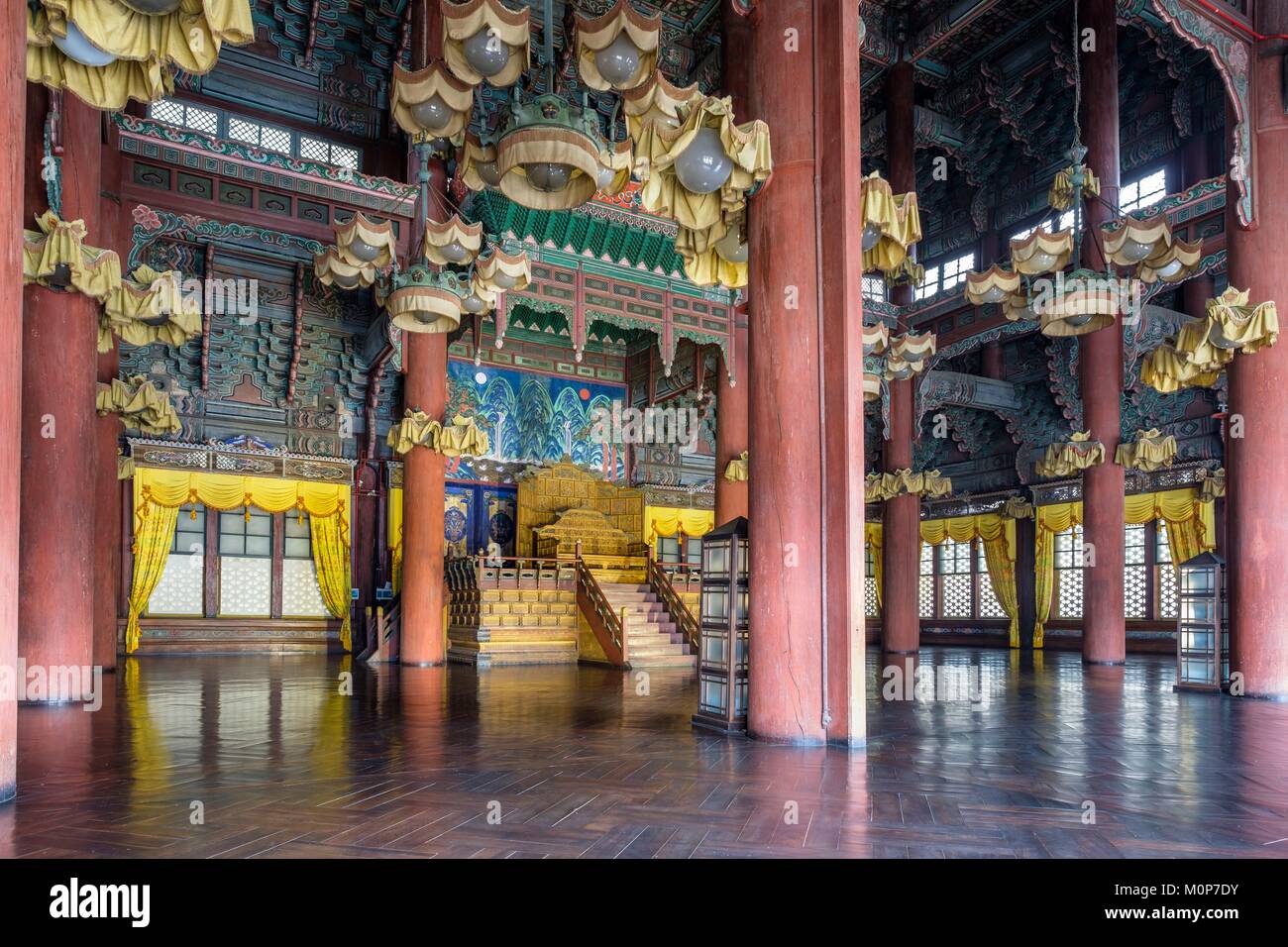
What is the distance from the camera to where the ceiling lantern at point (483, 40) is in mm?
6137

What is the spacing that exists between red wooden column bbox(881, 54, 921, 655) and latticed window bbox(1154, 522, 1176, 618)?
518 cm

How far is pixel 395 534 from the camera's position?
53.4 ft

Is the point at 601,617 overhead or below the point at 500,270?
below

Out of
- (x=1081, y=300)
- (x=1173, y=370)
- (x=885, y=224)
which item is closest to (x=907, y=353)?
(x=1081, y=300)

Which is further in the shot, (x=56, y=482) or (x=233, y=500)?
(x=233, y=500)

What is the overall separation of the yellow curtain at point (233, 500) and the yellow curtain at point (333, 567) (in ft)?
0.05

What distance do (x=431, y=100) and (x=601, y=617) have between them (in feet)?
27.1

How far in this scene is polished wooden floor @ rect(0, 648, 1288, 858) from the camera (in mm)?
3309

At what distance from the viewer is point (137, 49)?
4488 mm

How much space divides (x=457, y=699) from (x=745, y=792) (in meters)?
4.60

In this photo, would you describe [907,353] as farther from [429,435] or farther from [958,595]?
[958,595]

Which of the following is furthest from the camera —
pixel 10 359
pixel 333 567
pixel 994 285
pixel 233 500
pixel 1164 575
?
pixel 1164 575
